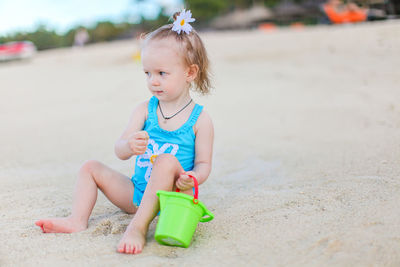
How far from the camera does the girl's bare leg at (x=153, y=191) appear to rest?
1950 millimetres

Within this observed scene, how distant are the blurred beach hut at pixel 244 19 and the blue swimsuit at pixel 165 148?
74.1ft

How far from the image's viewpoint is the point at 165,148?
234 cm

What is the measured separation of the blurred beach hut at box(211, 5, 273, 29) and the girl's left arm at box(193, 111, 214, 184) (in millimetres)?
22538

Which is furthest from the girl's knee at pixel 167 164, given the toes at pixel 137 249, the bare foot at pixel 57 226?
the bare foot at pixel 57 226

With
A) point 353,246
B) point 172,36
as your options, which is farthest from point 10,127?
point 353,246

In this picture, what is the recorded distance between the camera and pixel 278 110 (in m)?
5.56

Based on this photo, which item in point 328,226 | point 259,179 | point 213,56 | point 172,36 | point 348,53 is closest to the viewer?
point 328,226

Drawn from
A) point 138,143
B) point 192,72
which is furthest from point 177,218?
point 192,72

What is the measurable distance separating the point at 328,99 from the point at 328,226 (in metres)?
3.90

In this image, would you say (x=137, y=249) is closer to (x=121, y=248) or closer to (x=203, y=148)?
(x=121, y=248)

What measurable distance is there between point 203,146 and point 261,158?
4.71 ft

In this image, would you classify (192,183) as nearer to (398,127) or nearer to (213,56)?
(398,127)

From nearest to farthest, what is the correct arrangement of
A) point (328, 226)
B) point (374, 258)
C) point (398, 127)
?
Answer: point (374, 258), point (328, 226), point (398, 127)

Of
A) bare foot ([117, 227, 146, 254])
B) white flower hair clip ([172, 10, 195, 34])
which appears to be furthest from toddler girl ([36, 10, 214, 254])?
bare foot ([117, 227, 146, 254])
